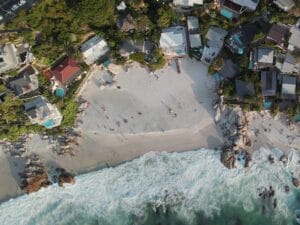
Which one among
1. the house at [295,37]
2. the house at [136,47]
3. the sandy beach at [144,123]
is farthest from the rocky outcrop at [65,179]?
the house at [295,37]

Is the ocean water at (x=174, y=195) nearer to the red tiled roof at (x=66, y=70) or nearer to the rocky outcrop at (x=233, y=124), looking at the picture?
the rocky outcrop at (x=233, y=124)

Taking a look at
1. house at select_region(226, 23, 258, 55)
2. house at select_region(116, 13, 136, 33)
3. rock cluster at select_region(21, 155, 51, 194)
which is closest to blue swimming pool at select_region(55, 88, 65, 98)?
rock cluster at select_region(21, 155, 51, 194)

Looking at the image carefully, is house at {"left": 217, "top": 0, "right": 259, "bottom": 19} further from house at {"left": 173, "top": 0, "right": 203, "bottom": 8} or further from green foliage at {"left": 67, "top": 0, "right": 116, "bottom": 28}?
green foliage at {"left": 67, "top": 0, "right": 116, "bottom": 28}

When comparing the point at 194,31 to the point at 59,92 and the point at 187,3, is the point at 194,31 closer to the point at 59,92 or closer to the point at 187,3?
the point at 187,3

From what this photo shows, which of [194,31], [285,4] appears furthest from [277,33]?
[194,31]

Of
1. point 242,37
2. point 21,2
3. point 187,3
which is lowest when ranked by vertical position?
point 242,37

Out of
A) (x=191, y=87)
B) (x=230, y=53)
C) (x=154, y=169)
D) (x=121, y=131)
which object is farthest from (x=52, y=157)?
(x=230, y=53)

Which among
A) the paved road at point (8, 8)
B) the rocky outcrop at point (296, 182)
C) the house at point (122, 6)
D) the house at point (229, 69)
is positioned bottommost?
the rocky outcrop at point (296, 182)
